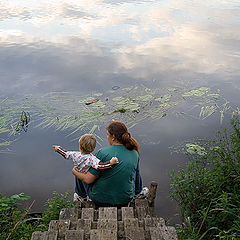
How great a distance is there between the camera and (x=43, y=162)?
4738 mm

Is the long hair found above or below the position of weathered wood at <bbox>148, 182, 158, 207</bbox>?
above

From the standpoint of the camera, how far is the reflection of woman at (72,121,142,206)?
2.77m

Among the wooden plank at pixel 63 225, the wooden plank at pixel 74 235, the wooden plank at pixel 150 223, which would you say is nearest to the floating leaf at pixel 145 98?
the wooden plank at pixel 150 223

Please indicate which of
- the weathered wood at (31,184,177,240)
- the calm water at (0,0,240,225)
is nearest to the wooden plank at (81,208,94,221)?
the weathered wood at (31,184,177,240)

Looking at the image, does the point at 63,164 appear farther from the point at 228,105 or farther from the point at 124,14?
the point at 124,14

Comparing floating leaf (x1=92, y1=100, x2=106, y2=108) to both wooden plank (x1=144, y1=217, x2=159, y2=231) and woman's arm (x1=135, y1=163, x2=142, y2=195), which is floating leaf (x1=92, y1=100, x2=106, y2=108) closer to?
woman's arm (x1=135, y1=163, x2=142, y2=195)

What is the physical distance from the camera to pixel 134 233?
2105 millimetres

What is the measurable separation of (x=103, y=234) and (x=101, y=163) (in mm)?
811

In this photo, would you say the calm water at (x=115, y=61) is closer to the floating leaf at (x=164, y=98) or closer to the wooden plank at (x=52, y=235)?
the floating leaf at (x=164, y=98)

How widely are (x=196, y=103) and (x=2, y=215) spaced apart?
4453 mm

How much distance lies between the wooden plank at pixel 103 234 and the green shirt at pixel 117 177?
0.72m

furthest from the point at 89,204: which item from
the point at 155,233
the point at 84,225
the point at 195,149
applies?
the point at 195,149

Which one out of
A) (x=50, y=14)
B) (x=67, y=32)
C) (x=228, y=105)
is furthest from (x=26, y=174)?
(x=50, y=14)

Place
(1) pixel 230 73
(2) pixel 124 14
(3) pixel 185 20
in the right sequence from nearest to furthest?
(1) pixel 230 73 → (3) pixel 185 20 → (2) pixel 124 14
